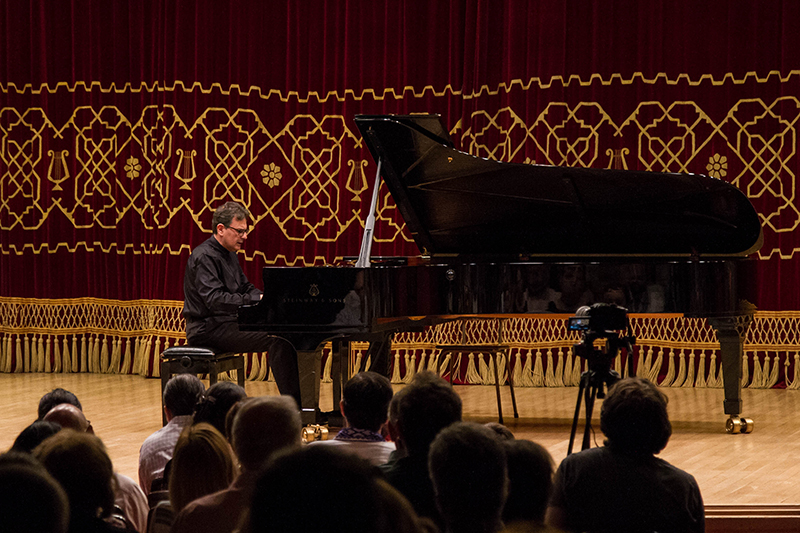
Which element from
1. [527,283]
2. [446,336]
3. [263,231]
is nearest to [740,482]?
[527,283]

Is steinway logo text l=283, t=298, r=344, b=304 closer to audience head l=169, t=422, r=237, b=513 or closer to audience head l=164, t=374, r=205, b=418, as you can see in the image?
audience head l=164, t=374, r=205, b=418

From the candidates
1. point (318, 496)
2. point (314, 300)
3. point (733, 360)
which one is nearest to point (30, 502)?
point (318, 496)

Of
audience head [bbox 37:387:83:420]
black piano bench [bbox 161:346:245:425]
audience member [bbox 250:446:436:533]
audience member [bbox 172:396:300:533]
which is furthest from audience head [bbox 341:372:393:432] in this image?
black piano bench [bbox 161:346:245:425]

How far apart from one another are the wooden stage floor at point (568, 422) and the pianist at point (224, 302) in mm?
607

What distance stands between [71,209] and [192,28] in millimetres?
1726

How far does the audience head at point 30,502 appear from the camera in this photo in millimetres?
1176

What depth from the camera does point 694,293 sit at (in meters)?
4.59

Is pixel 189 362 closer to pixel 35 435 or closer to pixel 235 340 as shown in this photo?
pixel 235 340

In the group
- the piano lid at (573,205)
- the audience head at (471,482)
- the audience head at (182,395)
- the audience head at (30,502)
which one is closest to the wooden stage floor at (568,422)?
the piano lid at (573,205)

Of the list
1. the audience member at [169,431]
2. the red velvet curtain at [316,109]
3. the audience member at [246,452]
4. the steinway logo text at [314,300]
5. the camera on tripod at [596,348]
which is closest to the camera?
the audience member at [246,452]

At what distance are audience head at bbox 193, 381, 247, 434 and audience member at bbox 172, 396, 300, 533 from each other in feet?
1.95

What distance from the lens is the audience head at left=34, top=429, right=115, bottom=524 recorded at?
163cm

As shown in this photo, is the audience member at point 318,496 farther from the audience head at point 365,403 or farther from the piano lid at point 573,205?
the piano lid at point 573,205

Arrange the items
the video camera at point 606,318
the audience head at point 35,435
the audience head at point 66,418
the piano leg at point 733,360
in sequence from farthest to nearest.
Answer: the piano leg at point 733,360, the video camera at point 606,318, the audience head at point 66,418, the audience head at point 35,435
